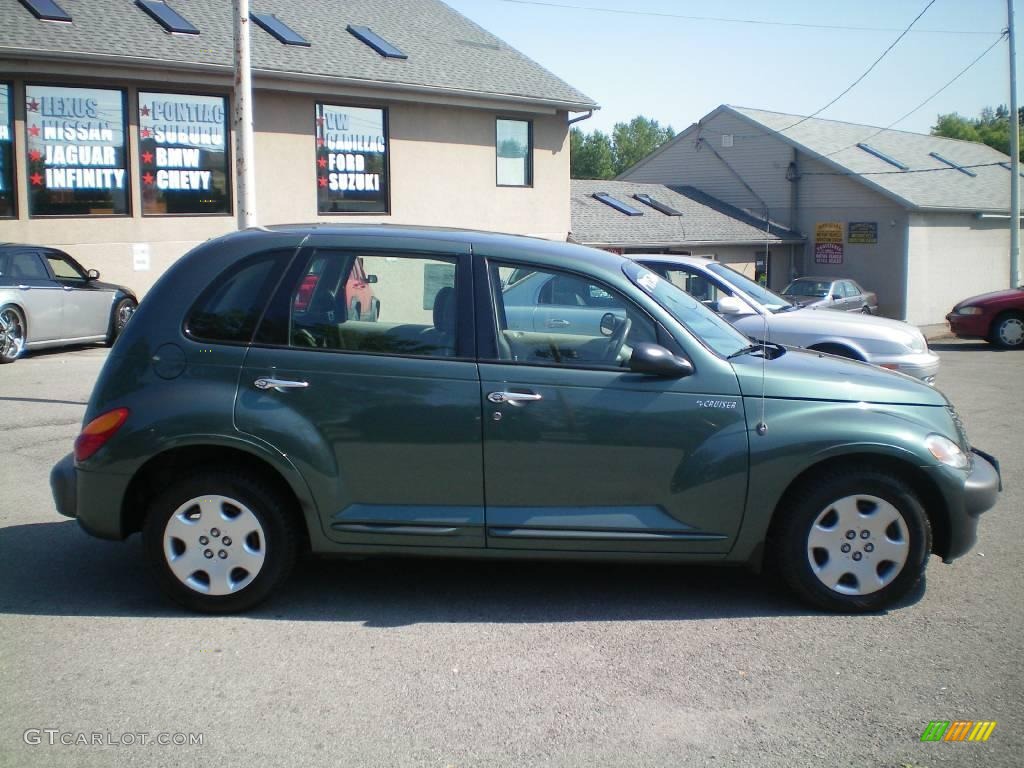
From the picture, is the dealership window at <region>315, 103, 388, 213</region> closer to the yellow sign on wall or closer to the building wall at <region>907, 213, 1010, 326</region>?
the yellow sign on wall

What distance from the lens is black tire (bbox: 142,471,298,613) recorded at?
486cm

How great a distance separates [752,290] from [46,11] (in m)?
13.4

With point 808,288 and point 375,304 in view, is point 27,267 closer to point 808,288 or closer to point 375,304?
point 375,304

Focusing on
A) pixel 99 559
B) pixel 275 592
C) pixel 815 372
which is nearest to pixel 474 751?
pixel 275 592

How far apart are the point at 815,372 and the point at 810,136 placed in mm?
34151

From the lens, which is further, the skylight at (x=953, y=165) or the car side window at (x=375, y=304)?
the skylight at (x=953, y=165)

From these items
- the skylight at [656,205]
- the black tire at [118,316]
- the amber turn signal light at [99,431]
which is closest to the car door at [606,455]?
the amber turn signal light at [99,431]

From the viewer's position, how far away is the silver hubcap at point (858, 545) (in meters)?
4.94

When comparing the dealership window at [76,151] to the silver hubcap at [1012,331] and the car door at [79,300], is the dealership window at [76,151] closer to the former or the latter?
the car door at [79,300]

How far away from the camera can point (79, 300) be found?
14875mm

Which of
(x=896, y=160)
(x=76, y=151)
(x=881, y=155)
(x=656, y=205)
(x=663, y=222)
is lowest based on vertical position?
(x=663, y=222)

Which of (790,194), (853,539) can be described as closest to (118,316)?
(853,539)

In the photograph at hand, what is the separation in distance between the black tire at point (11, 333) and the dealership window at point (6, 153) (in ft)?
14.9

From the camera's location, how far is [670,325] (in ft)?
16.5
